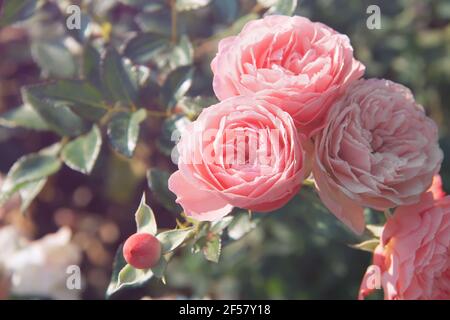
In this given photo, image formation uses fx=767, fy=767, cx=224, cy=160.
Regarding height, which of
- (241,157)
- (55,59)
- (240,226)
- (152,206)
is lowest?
(152,206)

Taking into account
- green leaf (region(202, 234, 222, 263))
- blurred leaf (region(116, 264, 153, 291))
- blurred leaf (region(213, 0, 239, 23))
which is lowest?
green leaf (region(202, 234, 222, 263))

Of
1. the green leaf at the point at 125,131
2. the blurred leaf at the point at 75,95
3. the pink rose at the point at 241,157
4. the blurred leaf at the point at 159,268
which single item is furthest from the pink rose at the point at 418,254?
the blurred leaf at the point at 75,95

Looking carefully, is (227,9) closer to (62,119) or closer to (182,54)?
(182,54)

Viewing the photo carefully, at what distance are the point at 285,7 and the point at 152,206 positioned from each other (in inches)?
22.2

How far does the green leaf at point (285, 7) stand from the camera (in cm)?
117

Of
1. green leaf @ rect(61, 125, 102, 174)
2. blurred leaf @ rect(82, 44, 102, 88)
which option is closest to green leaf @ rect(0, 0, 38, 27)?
blurred leaf @ rect(82, 44, 102, 88)

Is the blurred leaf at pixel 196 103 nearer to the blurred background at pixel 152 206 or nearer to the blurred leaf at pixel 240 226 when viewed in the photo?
the blurred leaf at pixel 240 226

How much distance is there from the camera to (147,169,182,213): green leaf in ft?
3.85

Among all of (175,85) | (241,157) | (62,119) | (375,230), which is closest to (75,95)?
(62,119)

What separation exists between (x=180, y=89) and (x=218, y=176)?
358 mm

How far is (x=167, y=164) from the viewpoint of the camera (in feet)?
5.69

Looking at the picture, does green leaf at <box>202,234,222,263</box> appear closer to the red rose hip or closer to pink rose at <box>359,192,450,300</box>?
the red rose hip

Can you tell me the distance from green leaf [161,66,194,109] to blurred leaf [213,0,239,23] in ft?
0.59

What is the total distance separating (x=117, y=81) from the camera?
1280mm
